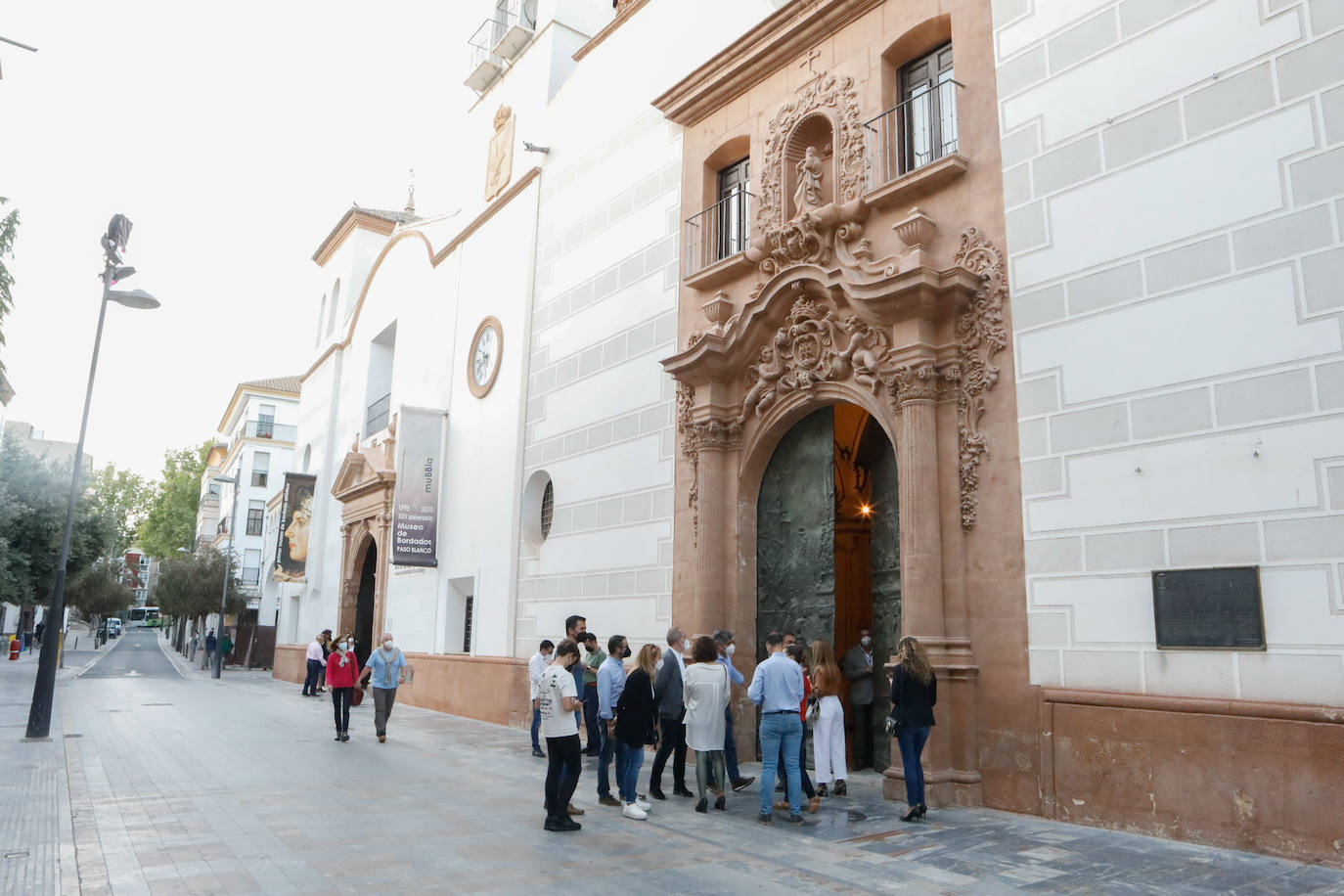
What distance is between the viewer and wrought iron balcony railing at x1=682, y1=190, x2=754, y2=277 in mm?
12930

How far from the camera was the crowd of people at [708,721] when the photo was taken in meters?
7.54

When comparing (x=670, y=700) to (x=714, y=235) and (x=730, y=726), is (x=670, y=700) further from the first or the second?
(x=714, y=235)

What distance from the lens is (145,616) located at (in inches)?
4946

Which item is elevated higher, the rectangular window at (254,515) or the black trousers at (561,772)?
the rectangular window at (254,515)

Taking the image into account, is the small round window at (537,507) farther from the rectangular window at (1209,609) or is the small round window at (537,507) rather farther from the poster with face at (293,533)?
the poster with face at (293,533)

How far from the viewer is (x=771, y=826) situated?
779 centimetres

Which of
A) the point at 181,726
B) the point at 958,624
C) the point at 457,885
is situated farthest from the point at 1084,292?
the point at 181,726

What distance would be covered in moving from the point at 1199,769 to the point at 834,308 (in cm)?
569

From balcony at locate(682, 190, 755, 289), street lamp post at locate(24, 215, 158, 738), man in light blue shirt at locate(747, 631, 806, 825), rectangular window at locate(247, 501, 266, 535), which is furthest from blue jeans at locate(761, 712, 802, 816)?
rectangular window at locate(247, 501, 266, 535)

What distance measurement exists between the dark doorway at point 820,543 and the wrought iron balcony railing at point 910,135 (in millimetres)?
2789

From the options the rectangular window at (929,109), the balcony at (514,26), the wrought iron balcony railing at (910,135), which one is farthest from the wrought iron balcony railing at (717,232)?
the balcony at (514,26)

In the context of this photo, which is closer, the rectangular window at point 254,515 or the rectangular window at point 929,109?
the rectangular window at point 929,109

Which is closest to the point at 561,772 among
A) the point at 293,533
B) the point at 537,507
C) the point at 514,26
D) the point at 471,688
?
the point at 537,507

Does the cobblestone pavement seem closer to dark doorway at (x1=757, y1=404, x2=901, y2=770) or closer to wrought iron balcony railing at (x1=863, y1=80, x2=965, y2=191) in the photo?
dark doorway at (x1=757, y1=404, x2=901, y2=770)
